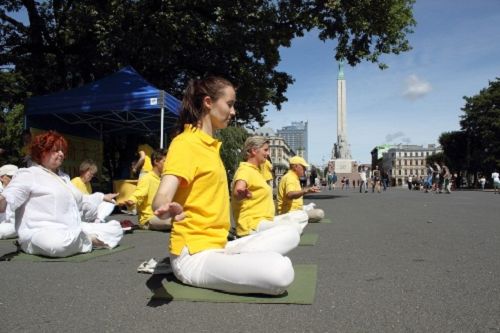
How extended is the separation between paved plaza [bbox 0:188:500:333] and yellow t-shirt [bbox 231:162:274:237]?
0.73 m

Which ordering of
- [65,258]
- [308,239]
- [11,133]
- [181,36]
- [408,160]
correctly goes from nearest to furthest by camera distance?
1. [65,258]
2. [308,239]
3. [181,36]
4. [11,133]
5. [408,160]

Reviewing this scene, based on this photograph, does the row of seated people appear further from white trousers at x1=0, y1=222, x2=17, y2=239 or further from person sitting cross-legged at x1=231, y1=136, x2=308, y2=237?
white trousers at x1=0, y1=222, x2=17, y2=239

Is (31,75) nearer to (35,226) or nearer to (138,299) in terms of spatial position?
(35,226)

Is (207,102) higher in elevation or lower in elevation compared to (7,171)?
higher

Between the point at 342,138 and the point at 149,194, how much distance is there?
2607 inches

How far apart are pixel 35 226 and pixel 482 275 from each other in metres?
4.80

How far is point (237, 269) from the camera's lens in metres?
3.38

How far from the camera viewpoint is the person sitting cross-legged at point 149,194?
28.1 ft

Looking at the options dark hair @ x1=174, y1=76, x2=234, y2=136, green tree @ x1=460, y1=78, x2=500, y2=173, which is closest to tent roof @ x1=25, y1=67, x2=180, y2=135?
dark hair @ x1=174, y1=76, x2=234, y2=136

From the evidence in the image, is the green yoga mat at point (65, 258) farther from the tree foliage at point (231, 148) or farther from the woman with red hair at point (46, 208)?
the tree foliage at point (231, 148)

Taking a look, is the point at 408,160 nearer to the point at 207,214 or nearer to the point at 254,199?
the point at 254,199

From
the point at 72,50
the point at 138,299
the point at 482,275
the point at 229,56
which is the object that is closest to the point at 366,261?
the point at 482,275

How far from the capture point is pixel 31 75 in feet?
65.8

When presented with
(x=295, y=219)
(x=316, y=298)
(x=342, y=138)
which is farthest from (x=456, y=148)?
(x=316, y=298)
